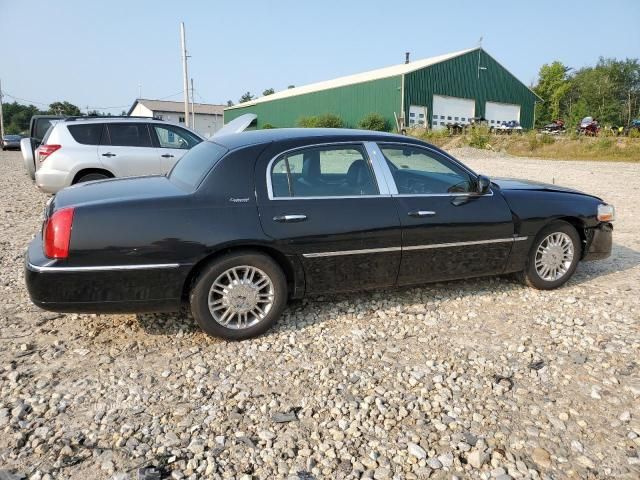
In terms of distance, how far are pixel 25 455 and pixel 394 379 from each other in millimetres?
2147

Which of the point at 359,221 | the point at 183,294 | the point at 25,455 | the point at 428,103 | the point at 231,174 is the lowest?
the point at 25,455

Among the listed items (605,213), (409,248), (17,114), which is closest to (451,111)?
(605,213)

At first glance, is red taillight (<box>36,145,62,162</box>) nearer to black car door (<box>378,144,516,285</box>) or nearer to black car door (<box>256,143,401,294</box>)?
black car door (<box>256,143,401,294</box>)

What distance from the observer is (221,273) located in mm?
3602

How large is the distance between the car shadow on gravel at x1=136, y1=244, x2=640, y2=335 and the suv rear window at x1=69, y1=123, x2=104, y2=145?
16.9 feet

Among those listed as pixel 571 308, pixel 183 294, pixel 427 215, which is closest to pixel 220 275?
pixel 183 294

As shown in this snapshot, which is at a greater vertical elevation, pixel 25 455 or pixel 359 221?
pixel 359 221

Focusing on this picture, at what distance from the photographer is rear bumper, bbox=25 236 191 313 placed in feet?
10.8

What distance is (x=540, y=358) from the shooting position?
3.56m

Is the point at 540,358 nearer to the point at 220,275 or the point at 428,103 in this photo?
the point at 220,275

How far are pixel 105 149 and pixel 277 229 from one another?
5761mm

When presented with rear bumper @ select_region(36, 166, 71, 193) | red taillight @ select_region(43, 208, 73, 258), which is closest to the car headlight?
red taillight @ select_region(43, 208, 73, 258)

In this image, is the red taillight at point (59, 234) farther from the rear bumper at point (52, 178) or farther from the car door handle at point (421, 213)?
the rear bumper at point (52, 178)

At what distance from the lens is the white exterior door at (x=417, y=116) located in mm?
33938
